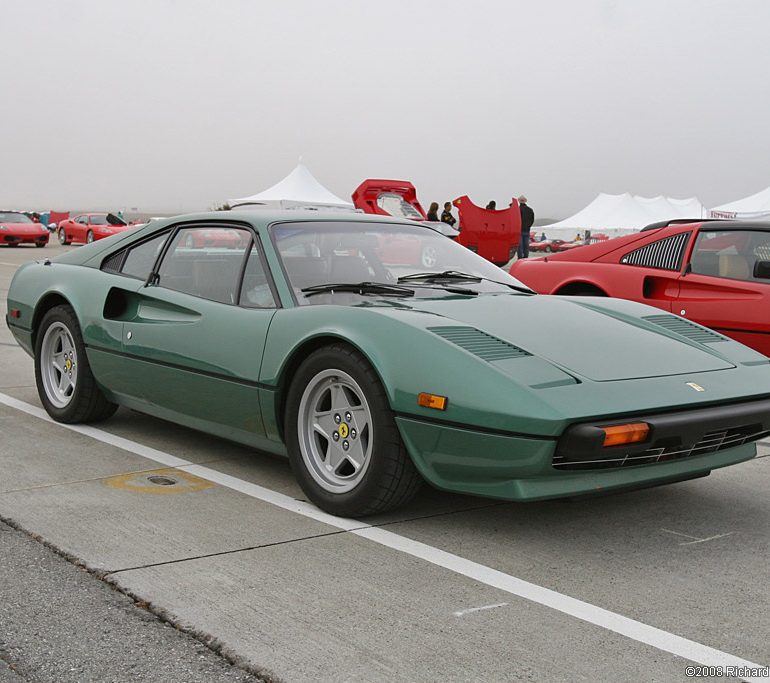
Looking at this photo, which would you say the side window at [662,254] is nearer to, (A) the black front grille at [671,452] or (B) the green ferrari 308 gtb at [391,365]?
(B) the green ferrari 308 gtb at [391,365]

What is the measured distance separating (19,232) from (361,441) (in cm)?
2874

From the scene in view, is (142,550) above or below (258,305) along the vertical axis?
below

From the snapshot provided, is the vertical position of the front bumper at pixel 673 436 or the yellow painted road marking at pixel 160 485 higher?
the front bumper at pixel 673 436

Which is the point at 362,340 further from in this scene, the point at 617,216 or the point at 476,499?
the point at 617,216

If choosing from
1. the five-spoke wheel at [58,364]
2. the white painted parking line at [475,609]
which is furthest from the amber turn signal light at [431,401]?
Answer: the five-spoke wheel at [58,364]

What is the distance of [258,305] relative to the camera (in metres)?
4.05

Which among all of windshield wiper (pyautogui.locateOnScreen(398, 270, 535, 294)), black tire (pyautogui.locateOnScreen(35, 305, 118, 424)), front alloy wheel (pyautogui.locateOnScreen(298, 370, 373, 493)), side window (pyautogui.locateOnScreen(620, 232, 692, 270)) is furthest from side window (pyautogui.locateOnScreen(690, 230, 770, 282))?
black tire (pyautogui.locateOnScreen(35, 305, 118, 424))

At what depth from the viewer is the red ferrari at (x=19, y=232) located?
97.2 ft

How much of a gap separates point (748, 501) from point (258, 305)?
2.16m

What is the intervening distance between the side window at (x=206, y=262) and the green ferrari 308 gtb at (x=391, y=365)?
0.01m

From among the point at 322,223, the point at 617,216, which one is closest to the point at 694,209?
the point at 617,216

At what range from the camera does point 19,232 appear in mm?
29797

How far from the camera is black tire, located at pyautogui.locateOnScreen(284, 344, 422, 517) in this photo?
338 centimetres

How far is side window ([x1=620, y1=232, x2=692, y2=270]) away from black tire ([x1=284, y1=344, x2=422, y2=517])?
13.7 ft
